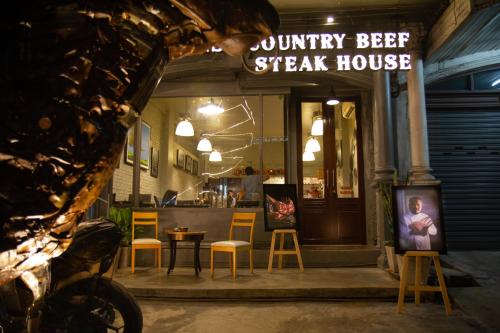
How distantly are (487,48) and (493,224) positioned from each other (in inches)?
109

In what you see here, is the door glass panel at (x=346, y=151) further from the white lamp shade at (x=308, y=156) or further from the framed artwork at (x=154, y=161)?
the framed artwork at (x=154, y=161)

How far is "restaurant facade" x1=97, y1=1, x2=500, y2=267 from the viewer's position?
505cm

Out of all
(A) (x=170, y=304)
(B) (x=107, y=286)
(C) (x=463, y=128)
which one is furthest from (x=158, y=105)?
(B) (x=107, y=286)

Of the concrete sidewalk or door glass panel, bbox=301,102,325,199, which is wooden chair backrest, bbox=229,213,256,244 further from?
door glass panel, bbox=301,102,325,199

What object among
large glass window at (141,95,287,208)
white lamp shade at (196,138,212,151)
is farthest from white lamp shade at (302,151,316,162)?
white lamp shade at (196,138,212,151)

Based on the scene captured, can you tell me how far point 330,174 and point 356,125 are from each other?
1.08m

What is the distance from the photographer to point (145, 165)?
793 cm

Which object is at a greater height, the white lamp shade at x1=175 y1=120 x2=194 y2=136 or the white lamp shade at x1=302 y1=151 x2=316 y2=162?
the white lamp shade at x1=175 y1=120 x2=194 y2=136

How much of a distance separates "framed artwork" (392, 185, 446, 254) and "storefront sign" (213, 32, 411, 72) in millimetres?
1693

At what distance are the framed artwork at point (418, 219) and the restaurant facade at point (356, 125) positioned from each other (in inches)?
31.7

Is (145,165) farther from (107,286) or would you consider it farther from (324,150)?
(107,286)

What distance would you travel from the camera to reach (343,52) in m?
4.97

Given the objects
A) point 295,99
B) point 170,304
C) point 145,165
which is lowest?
point 170,304

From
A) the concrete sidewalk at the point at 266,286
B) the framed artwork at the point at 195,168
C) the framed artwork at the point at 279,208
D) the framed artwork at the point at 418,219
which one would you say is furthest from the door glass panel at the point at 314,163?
the framed artwork at the point at 195,168
